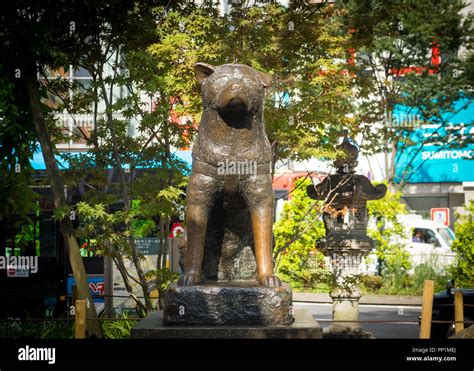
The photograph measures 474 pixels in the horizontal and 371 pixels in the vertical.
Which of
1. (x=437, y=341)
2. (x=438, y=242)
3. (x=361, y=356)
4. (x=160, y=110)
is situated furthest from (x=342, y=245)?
(x=438, y=242)

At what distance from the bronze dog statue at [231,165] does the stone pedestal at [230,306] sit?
24cm

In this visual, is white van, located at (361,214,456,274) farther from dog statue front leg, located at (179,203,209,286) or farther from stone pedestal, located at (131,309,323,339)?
stone pedestal, located at (131,309,323,339)

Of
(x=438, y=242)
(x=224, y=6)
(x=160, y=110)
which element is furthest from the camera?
(x=438, y=242)

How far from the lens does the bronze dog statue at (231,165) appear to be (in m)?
6.91

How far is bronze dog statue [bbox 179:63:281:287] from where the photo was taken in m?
6.91

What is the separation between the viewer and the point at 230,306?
6.66m

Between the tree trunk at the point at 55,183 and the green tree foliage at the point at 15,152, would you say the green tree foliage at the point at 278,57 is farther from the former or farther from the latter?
the green tree foliage at the point at 15,152

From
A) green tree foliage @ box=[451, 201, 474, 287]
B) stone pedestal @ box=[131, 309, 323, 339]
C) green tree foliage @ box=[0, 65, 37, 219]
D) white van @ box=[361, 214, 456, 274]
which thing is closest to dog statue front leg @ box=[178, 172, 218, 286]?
stone pedestal @ box=[131, 309, 323, 339]

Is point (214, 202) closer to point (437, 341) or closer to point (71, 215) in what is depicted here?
point (437, 341)

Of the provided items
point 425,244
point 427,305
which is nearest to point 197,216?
point 427,305

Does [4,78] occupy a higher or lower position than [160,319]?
higher

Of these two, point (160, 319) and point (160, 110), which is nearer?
point (160, 319)

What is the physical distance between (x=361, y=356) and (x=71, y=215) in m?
6.15

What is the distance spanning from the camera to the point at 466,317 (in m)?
12.8
